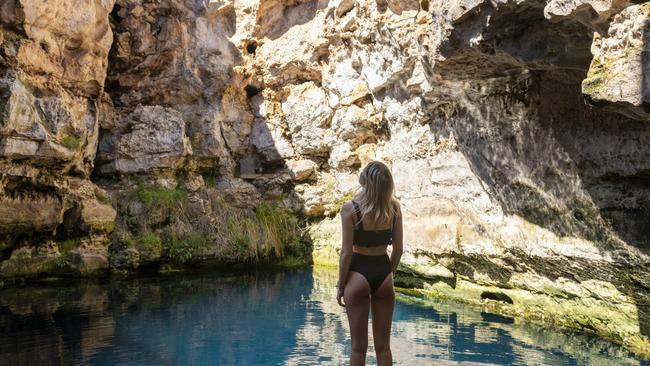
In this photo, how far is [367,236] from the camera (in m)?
3.90

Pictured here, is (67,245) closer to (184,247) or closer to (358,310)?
(184,247)

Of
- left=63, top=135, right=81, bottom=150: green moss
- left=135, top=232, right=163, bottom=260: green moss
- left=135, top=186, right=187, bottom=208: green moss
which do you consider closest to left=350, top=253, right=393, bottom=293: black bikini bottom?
left=63, top=135, right=81, bottom=150: green moss

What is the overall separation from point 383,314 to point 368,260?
1.37 feet

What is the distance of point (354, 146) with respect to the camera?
14086mm

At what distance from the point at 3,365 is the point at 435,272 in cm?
679

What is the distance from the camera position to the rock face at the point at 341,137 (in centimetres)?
648

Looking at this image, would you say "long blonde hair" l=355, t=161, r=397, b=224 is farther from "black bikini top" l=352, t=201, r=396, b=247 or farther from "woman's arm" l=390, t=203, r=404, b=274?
"woman's arm" l=390, t=203, r=404, b=274

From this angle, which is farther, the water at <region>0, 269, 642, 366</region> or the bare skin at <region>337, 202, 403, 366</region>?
the water at <region>0, 269, 642, 366</region>

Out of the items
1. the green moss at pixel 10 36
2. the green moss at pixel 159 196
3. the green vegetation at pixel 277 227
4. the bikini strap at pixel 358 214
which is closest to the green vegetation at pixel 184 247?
the green moss at pixel 159 196

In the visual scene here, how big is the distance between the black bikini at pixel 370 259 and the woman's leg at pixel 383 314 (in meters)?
0.05

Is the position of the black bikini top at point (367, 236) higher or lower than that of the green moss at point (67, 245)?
higher

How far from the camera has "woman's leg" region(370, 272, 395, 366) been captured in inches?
155

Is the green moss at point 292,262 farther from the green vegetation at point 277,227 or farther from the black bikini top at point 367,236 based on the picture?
the black bikini top at point 367,236

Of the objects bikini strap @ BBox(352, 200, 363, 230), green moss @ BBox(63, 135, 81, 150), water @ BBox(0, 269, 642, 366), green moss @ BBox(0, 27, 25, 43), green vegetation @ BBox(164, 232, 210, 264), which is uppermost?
green moss @ BBox(0, 27, 25, 43)
